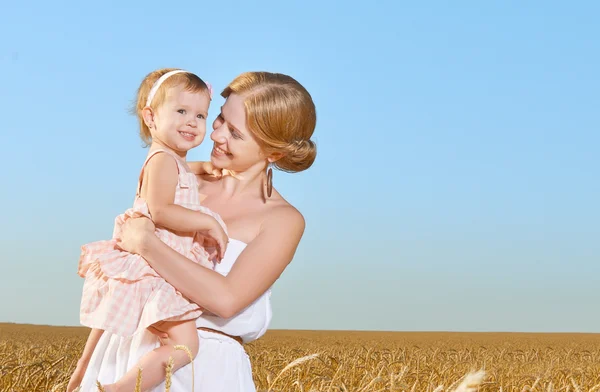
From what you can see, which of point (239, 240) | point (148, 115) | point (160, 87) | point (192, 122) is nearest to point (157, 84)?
point (160, 87)

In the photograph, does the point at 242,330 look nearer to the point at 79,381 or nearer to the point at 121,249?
the point at 121,249

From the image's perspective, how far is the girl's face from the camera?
12.1ft

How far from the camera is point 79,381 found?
11.9 ft

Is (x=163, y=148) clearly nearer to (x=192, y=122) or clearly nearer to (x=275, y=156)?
(x=192, y=122)

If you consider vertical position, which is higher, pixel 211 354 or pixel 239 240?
pixel 239 240

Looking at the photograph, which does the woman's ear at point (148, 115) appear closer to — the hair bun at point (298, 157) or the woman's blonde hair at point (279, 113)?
the woman's blonde hair at point (279, 113)

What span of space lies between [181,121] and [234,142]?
0.35 m

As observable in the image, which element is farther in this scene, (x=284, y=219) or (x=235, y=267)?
(x=284, y=219)

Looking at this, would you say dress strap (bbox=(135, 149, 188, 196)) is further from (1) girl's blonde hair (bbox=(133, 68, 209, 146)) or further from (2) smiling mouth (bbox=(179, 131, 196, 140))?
(1) girl's blonde hair (bbox=(133, 68, 209, 146))

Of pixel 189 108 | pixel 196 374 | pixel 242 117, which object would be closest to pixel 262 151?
pixel 242 117

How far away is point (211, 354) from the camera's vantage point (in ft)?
10.8

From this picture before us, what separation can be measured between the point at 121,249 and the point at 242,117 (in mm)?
783

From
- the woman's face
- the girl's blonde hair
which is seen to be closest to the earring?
the woman's face

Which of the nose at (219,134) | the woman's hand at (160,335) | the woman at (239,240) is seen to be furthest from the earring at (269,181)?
the woman's hand at (160,335)
